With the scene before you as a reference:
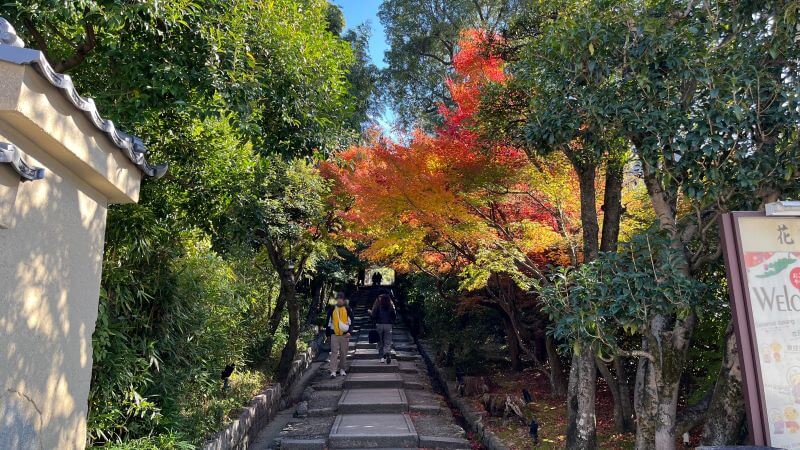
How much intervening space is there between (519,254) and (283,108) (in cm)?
360

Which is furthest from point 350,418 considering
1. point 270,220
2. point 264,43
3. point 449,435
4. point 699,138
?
point 699,138

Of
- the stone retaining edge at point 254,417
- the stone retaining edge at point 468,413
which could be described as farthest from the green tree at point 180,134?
the stone retaining edge at point 468,413

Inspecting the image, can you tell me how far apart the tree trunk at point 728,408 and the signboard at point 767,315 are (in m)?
1.25

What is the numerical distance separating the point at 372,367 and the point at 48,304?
36.2ft

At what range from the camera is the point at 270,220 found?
10.9m

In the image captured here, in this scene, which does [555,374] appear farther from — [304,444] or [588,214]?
[304,444]

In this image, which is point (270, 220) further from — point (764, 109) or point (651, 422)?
point (764, 109)

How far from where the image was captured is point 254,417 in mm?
9227

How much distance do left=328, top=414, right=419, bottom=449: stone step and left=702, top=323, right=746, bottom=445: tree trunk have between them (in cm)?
423

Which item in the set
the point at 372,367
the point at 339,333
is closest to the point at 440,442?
the point at 339,333

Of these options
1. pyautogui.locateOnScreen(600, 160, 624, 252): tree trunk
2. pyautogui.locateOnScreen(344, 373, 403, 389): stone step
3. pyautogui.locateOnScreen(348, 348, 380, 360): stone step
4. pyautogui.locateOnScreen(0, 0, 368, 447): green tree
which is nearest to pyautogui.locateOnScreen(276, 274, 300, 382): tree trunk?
pyautogui.locateOnScreen(344, 373, 403, 389): stone step

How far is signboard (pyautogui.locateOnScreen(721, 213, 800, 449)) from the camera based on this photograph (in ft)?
13.3

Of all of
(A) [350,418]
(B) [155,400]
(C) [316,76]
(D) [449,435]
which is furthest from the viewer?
(A) [350,418]

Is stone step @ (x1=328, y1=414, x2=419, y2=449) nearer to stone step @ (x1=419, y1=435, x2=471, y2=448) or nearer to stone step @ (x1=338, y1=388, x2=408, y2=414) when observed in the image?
stone step @ (x1=419, y1=435, x2=471, y2=448)
